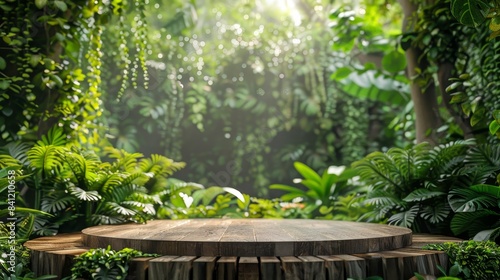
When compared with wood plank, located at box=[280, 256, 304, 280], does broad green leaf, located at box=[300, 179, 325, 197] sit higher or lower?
higher

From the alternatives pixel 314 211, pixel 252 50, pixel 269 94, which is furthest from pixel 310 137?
pixel 314 211

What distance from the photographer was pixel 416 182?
164 inches

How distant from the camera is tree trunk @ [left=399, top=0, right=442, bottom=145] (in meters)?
4.91

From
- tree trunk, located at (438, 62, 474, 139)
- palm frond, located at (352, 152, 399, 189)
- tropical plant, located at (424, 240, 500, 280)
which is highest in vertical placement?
tree trunk, located at (438, 62, 474, 139)

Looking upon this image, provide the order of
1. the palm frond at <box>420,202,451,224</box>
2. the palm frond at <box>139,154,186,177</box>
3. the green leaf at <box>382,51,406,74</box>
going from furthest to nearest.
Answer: the green leaf at <box>382,51,406,74</box> < the palm frond at <box>139,154,186,177</box> < the palm frond at <box>420,202,451,224</box>

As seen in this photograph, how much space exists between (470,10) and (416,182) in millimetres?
1730

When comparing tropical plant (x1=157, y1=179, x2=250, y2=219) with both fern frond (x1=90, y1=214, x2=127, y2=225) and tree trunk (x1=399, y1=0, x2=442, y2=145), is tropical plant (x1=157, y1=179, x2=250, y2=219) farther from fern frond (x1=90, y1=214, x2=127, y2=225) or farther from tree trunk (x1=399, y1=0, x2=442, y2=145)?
tree trunk (x1=399, y1=0, x2=442, y2=145)

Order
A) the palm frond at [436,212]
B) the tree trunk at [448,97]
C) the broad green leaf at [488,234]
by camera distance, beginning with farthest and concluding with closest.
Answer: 1. the tree trunk at [448,97]
2. the palm frond at [436,212]
3. the broad green leaf at [488,234]

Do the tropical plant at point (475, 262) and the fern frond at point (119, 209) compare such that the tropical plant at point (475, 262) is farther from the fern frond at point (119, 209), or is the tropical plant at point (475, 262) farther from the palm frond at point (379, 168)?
the fern frond at point (119, 209)

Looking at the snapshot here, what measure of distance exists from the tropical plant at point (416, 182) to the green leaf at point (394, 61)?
66.0 inches

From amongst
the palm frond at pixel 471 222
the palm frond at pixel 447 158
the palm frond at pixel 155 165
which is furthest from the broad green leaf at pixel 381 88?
the palm frond at pixel 471 222

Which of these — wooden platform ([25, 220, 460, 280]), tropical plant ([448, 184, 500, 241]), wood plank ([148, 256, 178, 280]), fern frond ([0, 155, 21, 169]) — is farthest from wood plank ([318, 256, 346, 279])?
fern frond ([0, 155, 21, 169])

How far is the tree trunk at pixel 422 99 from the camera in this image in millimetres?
4906

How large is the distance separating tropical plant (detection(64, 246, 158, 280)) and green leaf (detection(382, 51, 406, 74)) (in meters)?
4.31
